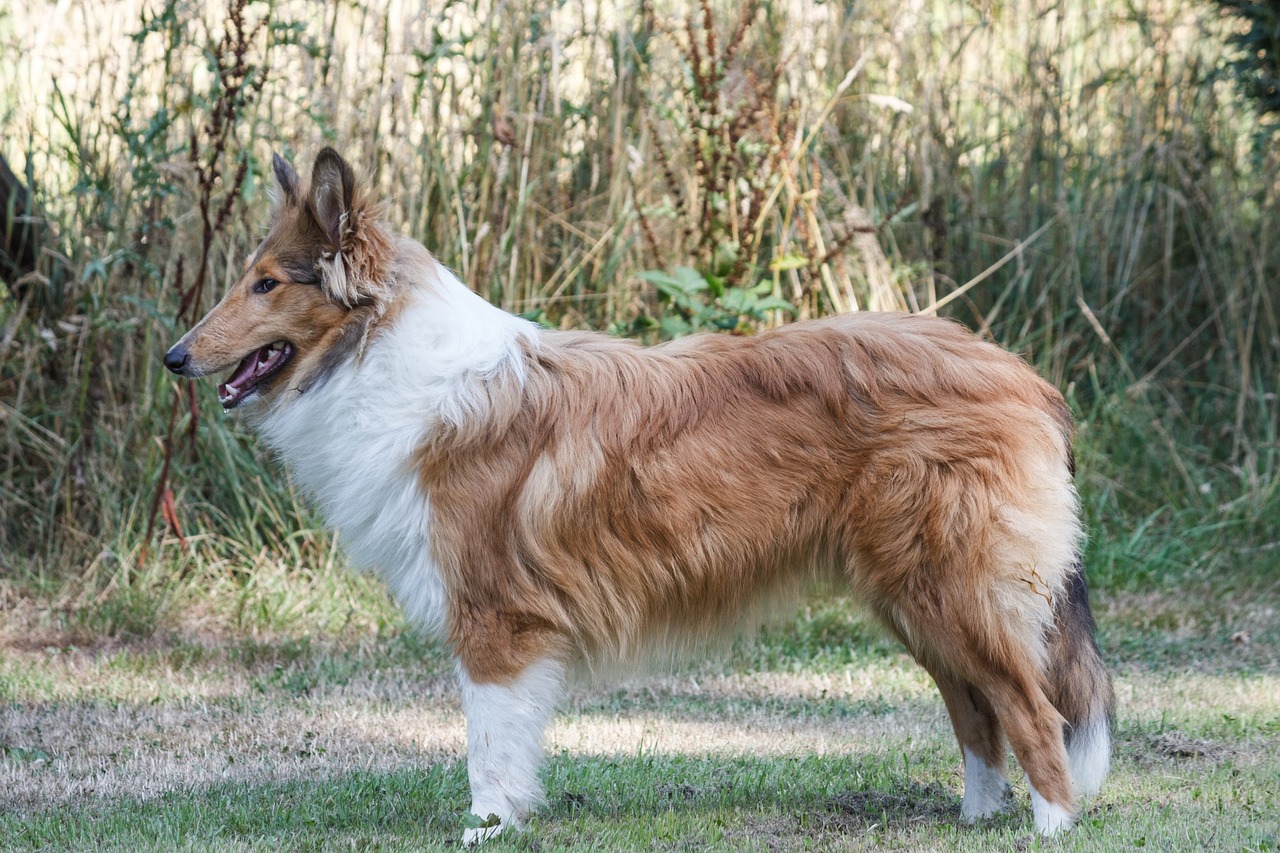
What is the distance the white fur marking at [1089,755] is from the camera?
409cm

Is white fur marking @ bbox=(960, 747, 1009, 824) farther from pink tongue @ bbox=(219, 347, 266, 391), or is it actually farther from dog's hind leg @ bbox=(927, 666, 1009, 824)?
pink tongue @ bbox=(219, 347, 266, 391)

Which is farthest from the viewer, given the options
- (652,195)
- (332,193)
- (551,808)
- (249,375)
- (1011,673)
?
(652,195)

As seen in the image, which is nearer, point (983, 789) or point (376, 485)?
point (376, 485)

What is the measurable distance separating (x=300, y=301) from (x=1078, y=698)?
9.17 ft

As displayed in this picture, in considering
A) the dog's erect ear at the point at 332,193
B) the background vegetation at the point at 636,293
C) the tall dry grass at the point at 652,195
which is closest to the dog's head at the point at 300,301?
the dog's erect ear at the point at 332,193

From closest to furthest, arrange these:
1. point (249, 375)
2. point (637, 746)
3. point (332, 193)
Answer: point (332, 193), point (249, 375), point (637, 746)

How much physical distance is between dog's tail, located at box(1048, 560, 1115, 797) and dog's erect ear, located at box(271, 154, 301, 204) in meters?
2.79

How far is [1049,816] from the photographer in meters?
3.95

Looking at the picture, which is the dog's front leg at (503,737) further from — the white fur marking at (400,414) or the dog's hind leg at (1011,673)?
the dog's hind leg at (1011,673)

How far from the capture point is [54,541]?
23.9 feet

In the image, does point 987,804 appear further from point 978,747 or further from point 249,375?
point 249,375

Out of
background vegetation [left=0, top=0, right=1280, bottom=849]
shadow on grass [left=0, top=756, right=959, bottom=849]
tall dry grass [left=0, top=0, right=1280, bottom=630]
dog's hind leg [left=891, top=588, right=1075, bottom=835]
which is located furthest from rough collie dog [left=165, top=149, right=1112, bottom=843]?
tall dry grass [left=0, top=0, right=1280, bottom=630]

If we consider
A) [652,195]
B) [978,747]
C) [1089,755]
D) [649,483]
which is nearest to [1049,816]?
[1089,755]

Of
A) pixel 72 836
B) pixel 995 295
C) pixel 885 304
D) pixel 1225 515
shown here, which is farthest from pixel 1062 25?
pixel 72 836
